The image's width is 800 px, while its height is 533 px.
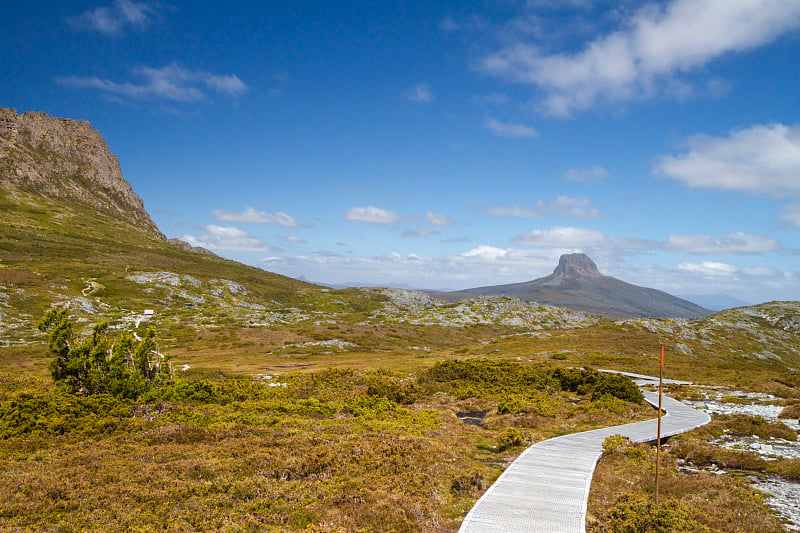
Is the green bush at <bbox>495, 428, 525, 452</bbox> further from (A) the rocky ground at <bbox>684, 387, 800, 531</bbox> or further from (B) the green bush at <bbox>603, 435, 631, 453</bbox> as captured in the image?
(A) the rocky ground at <bbox>684, 387, 800, 531</bbox>

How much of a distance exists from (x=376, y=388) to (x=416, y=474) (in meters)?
19.0

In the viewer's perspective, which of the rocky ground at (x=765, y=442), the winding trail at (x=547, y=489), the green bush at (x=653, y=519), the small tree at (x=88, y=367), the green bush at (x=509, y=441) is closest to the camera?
the winding trail at (x=547, y=489)

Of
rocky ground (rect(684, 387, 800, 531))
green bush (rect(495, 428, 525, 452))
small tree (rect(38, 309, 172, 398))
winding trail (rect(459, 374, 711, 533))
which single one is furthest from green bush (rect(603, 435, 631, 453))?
small tree (rect(38, 309, 172, 398))

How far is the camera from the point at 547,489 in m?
15.2

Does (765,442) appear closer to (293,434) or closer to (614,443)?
(614,443)

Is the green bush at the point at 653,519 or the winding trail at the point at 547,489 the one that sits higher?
the green bush at the point at 653,519

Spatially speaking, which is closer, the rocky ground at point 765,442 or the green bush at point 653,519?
the green bush at point 653,519

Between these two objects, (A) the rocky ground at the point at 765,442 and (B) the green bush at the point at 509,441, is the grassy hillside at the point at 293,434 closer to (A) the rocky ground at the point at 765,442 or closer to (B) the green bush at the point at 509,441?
(B) the green bush at the point at 509,441

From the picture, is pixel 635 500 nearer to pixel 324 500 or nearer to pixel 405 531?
pixel 405 531

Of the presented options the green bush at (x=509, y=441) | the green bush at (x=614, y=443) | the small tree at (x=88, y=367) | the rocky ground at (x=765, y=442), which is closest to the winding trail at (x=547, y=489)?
the green bush at (x=614, y=443)

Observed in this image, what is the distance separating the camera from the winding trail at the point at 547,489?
1227 cm

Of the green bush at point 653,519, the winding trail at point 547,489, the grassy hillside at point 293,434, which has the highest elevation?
the green bush at point 653,519

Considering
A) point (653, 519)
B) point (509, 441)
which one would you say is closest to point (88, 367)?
point (509, 441)

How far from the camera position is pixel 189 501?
13766 millimetres
